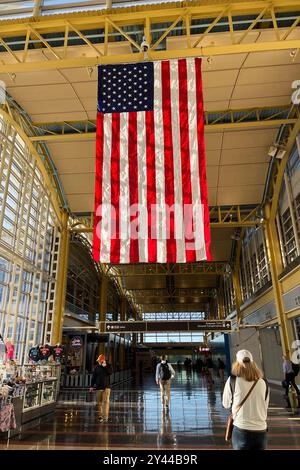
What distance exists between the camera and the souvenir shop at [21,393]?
8.05m

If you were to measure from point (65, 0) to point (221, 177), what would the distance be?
10.9 metres

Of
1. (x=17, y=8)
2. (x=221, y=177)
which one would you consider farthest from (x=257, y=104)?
(x=17, y=8)

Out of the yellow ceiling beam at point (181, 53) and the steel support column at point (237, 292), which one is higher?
the yellow ceiling beam at point (181, 53)

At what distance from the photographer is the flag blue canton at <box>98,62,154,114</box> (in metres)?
8.33

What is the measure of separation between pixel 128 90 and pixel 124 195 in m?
2.64

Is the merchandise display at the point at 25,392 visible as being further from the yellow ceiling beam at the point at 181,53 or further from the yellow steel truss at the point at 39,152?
the yellow steel truss at the point at 39,152

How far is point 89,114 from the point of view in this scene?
14.4m

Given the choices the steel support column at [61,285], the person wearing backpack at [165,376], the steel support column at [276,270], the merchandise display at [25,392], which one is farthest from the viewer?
the steel support column at [61,285]

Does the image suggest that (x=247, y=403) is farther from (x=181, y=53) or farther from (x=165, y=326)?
(x=165, y=326)

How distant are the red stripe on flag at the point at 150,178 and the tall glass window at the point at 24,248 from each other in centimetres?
673

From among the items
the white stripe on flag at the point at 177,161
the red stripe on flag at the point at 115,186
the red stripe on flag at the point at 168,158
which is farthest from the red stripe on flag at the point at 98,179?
the white stripe on flag at the point at 177,161

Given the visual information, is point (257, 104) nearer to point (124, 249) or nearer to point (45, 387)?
point (124, 249)

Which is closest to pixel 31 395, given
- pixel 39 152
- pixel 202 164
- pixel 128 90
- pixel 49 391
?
pixel 49 391

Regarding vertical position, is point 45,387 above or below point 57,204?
below
